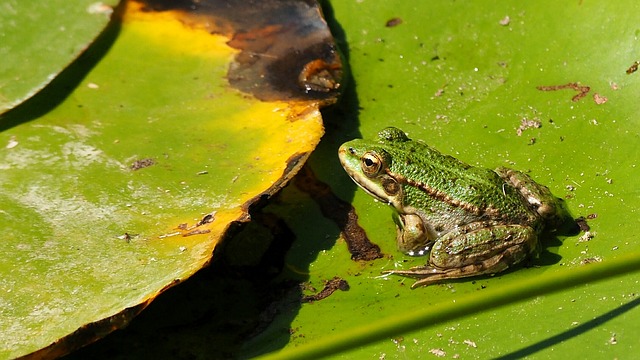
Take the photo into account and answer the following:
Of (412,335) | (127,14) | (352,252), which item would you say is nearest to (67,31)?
(127,14)

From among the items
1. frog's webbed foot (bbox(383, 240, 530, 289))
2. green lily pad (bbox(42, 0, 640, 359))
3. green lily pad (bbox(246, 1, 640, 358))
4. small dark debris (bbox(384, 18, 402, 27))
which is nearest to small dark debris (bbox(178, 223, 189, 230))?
green lily pad (bbox(42, 0, 640, 359))

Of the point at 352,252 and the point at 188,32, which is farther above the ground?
the point at 188,32

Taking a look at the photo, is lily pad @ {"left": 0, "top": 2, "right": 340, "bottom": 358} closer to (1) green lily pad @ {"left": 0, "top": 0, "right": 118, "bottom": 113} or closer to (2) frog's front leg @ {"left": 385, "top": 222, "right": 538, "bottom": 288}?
(1) green lily pad @ {"left": 0, "top": 0, "right": 118, "bottom": 113}

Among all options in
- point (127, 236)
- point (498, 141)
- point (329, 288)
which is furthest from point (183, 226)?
point (498, 141)

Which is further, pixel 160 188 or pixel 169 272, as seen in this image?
pixel 160 188

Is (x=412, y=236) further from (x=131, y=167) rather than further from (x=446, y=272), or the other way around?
(x=131, y=167)

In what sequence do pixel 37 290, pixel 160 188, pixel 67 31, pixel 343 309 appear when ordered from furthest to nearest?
pixel 67 31 < pixel 160 188 < pixel 343 309 < pixel 37 290

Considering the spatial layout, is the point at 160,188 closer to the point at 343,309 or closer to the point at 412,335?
the point at 343,309
